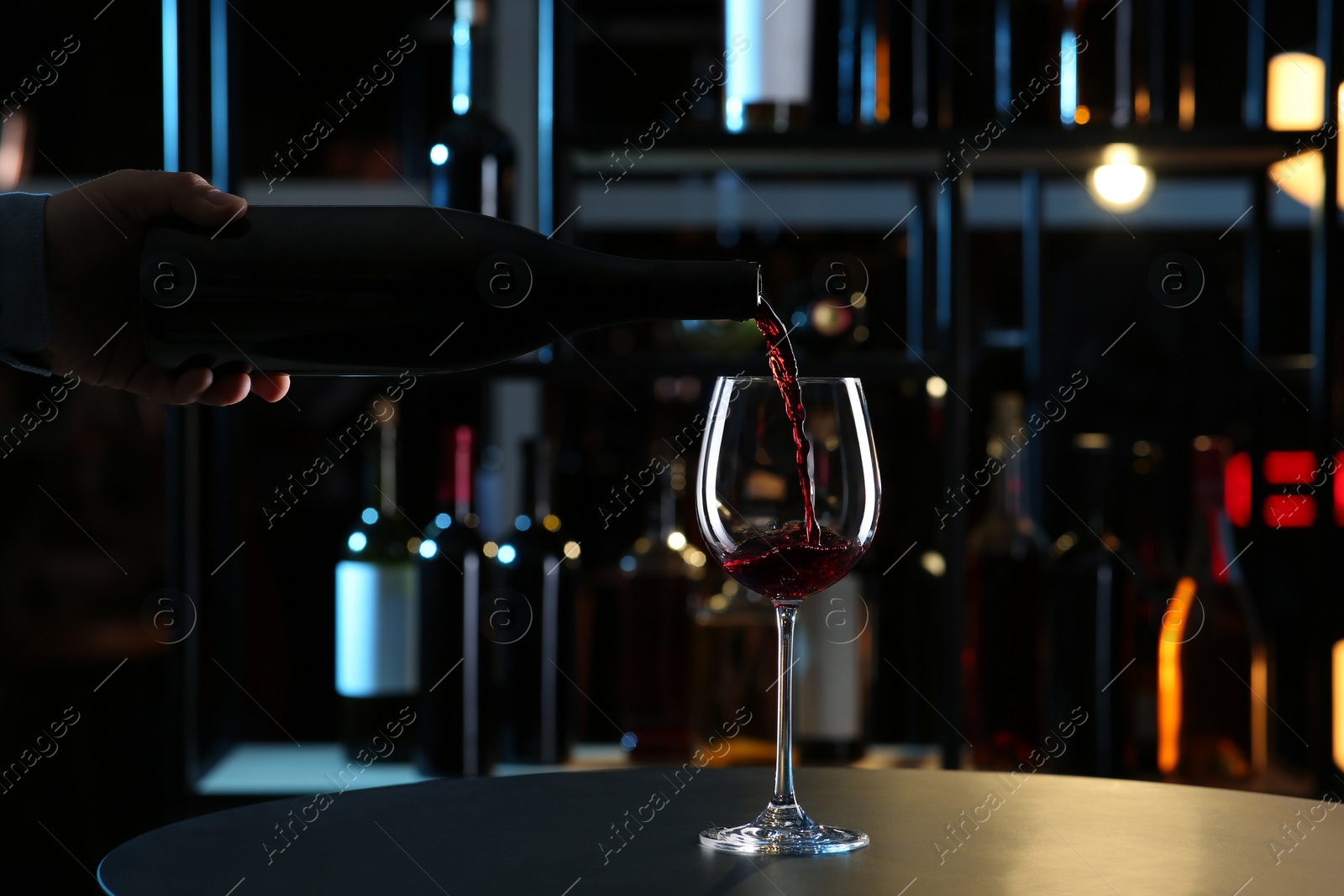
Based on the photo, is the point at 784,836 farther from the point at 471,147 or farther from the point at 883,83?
the point at 883,83

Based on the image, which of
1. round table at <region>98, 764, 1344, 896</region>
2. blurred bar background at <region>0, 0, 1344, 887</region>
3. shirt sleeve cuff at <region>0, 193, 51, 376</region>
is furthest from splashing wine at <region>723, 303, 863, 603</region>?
blurred bar background at <region>0, 0, 1344, 887</region>

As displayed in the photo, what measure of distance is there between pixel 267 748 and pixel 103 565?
28 centimetres

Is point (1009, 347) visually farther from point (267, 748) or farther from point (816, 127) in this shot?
point (267, 748)

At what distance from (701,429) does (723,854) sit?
0.99 metres

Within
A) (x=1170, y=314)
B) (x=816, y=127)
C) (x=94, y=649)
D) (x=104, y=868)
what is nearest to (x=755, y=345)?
(x=816, y=127)

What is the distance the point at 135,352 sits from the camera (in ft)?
2.82

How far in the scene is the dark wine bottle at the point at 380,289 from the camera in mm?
707

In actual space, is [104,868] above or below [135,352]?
below

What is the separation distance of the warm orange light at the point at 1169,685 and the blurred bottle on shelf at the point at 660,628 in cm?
47

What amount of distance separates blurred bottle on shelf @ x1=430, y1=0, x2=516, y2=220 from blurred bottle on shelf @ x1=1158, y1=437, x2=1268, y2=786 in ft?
2.53

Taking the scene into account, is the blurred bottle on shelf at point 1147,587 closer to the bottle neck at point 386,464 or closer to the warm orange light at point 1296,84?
the warm orange light at point 1296,84

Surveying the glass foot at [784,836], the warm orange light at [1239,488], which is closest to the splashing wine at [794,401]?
the glass foot at [784,836]

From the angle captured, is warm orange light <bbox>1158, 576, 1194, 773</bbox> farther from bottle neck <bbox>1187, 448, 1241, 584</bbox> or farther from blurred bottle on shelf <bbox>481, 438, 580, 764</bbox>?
blurred bottle on shelf <bbox>481, 438, 580, 764</bbox>

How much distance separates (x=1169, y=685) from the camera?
1.38m
